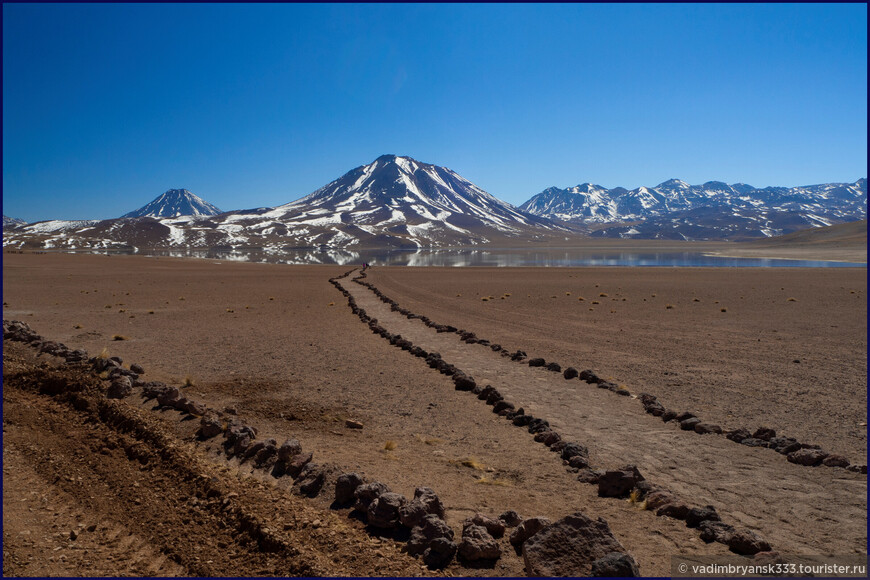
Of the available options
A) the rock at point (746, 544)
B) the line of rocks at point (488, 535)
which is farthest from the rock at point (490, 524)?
the rock at point (746, 544)

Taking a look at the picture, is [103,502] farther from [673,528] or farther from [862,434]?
[862,434]

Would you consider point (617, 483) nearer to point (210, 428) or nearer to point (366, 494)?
point (366, 494)

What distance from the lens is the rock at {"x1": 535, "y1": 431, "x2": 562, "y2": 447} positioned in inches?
317

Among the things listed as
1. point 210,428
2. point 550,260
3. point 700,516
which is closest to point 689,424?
point 700,516

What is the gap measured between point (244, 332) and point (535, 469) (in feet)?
44.6

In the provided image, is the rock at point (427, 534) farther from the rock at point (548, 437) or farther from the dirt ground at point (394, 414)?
the rock at point (548, 437)

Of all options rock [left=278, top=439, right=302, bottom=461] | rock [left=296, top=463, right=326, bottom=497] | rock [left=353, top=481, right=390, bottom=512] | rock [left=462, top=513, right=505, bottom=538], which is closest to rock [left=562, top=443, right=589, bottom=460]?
rock [left=462, top=513, right=505, bottom=538]

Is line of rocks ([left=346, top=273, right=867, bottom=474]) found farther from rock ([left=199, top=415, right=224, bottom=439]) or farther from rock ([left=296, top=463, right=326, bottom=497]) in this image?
rock ([left=199, top=415, right=224, bottom=439])

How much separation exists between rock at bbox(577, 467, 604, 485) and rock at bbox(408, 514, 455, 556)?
2.37 meters

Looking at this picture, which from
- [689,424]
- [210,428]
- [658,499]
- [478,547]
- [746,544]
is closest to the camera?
[478,547]

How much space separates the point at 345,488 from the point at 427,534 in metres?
1.30

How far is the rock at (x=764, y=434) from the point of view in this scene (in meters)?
8.18

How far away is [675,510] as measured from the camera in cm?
569

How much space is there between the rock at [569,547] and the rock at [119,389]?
26.5 ft
